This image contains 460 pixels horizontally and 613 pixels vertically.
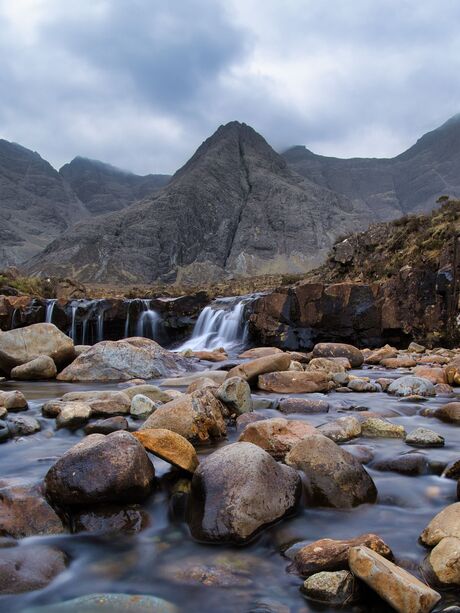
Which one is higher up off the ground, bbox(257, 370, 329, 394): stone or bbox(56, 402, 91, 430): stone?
bbox(56, 402, 91, 430): stone

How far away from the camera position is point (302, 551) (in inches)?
139

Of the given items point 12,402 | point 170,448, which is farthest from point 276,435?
point 12,402

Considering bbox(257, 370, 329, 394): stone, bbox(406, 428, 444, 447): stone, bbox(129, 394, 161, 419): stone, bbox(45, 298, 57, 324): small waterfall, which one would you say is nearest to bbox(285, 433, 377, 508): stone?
bbox(406, 428, 444, 447): stone

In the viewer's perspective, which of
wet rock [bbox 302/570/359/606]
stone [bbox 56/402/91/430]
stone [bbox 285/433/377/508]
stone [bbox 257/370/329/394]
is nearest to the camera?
wet rock [bbox 302/570/359/606]

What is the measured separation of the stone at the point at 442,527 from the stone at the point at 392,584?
700 millimetres

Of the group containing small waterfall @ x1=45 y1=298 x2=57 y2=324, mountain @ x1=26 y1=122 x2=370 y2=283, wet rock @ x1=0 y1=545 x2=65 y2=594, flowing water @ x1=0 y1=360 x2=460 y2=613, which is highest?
mountain @ x1=26 y1=122 x2=370 y2=283

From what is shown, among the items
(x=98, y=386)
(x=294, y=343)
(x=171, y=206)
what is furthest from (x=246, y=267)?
(x=98, y=386)

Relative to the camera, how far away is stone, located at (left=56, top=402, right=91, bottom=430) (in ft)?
23.4

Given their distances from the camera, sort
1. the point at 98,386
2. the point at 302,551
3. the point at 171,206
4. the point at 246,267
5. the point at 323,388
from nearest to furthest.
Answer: the point at 302,551 → the point at 323,388 → the point at 98,386 → the point at 246,267 → the point at 171,206

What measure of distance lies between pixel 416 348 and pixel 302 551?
15822 millimetres

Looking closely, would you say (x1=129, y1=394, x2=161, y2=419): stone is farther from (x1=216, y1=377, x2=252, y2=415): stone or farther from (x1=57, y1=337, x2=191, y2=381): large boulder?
(x1=57, y1=337, x2=191, y2=381): large boulder

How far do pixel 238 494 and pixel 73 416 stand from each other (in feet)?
12.8

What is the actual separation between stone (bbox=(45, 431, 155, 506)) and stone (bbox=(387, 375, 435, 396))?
683 centimetres

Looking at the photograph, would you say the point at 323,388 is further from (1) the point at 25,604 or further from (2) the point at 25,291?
(2) the point at 25,291
